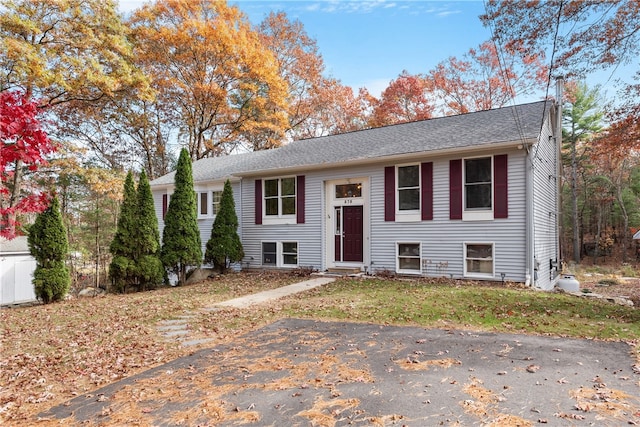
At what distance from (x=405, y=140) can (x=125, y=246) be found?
898cm

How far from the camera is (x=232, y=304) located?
8.00 metres

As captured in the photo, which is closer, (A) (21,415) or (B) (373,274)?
(A) (21,415)

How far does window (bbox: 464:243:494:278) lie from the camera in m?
9.85

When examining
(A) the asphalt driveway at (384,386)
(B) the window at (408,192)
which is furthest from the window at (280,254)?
(A) the asphalt driveway at (384,386)

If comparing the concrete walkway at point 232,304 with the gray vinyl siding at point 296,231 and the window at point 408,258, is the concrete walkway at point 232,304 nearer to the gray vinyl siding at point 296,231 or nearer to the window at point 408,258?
the gray vinyl siding at point 296,231

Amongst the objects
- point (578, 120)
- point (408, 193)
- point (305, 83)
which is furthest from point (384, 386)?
point (578, 120)

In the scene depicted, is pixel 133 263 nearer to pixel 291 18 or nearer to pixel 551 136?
pixel 551 136

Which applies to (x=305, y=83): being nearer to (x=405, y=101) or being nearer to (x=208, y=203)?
(x=405, y=101)

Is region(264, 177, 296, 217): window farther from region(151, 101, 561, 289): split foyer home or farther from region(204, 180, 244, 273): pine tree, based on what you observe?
region(204, 180, 244, 273): pine tree

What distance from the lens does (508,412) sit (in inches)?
116

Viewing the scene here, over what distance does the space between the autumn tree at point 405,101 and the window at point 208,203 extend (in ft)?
39.7

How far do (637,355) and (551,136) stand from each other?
9816mm

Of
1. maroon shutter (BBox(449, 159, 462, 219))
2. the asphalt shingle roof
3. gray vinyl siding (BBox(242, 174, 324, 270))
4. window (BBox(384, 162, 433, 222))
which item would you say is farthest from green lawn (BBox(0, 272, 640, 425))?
the asphalt shingle roof

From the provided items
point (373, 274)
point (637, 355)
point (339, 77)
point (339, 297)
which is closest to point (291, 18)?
point (339, 77)
